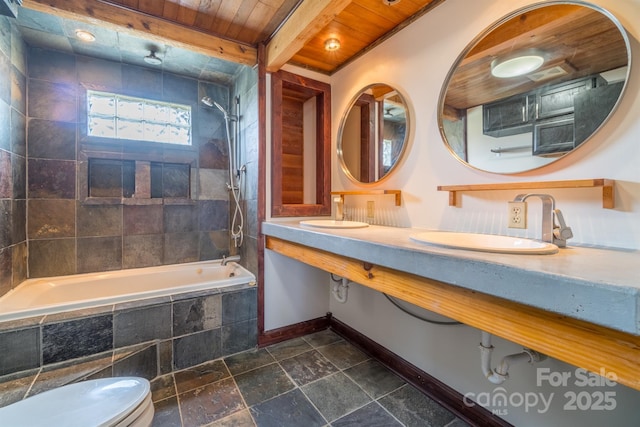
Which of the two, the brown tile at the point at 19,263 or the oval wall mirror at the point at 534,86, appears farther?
the brown tile at the point at 19,263

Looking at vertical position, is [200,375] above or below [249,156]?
below

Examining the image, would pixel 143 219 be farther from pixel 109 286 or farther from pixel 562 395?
pixel 562 395

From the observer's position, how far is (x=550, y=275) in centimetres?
63

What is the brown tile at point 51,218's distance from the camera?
84.1 inches

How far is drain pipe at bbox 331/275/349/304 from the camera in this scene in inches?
80.1

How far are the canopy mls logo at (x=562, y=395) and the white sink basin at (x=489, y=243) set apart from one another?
488mm

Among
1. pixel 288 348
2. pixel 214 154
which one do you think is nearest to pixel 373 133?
pixel 214 154

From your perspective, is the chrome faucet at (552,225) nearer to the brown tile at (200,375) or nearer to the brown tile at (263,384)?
the brown tile at (263,384)

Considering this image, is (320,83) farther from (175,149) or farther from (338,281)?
(338,281)

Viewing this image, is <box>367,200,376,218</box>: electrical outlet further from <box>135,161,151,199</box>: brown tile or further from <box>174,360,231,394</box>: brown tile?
<box>135,161,151,199</box>: brown tile

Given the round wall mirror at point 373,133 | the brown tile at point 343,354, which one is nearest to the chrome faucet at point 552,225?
the round wall mirror at point 373,133

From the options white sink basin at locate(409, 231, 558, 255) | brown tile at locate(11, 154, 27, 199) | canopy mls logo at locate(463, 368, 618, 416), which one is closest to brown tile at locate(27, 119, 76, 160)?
brown tile at locate(11, 154, 27, 199)

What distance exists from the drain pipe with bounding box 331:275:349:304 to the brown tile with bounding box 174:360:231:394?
918 mm

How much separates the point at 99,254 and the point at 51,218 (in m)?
0.43
